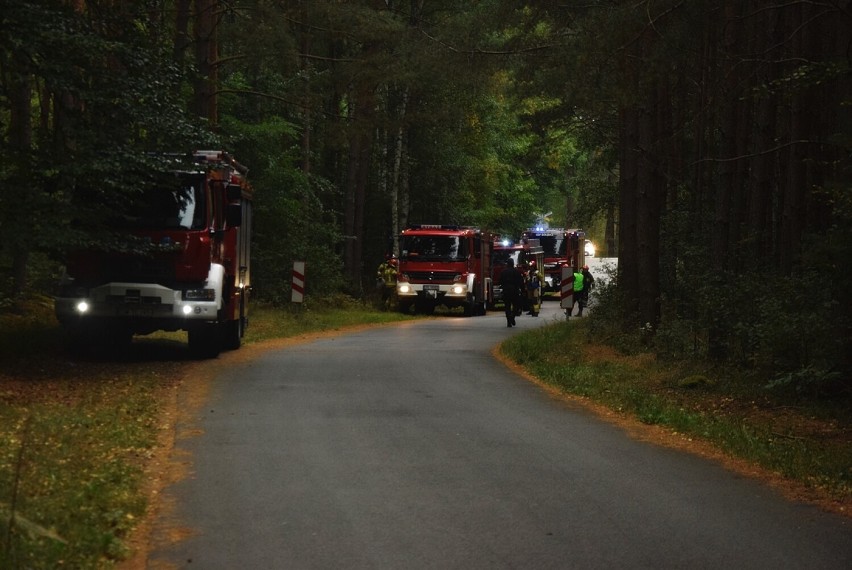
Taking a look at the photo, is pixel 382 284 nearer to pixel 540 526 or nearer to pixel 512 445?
pixel 512 445

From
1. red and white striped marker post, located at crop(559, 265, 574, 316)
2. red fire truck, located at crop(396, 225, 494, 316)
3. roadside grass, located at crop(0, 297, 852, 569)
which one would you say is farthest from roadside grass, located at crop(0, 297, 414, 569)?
red fire truck, located at crop(396, 225, 494, 316)

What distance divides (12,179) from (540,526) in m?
10.5

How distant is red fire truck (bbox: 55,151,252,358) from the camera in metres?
19.0

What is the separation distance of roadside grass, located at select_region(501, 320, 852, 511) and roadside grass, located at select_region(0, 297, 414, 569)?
548 centimetres

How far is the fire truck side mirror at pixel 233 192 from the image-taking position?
20.3 meters

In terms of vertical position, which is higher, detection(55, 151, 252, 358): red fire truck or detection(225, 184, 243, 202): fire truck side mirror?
detection(225, 184, 243, 202): fire truck side mirror

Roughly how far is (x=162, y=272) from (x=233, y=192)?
1970mm

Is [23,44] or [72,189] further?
[72,189]

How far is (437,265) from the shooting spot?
40.6 metres

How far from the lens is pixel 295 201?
35.9 m

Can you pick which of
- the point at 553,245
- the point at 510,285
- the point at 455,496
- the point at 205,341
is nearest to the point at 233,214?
the point at 205,341

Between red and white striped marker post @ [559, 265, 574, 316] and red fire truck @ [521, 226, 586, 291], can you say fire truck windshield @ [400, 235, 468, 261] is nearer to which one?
red and white striped marker post @ [559, 265, 574, 316]

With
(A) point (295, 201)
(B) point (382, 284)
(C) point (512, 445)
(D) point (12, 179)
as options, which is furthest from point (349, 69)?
(C) point (512, 445)

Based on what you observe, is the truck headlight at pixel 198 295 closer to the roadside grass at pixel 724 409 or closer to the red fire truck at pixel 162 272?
the red fire truck at pixel 162 272
